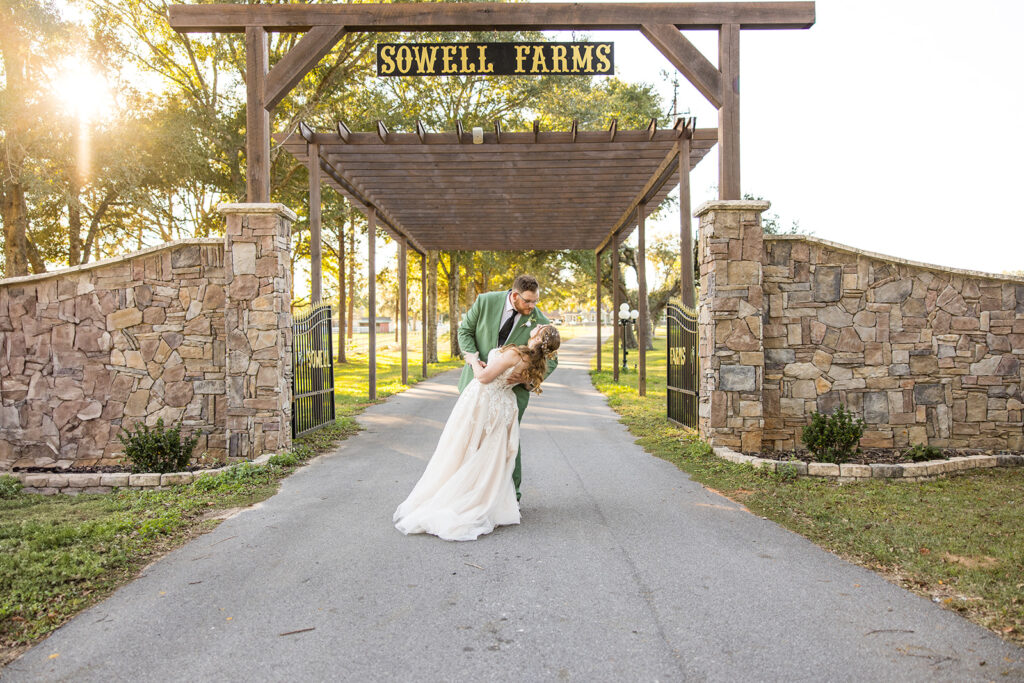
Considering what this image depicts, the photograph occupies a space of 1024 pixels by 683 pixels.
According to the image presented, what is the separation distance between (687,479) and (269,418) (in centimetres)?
467

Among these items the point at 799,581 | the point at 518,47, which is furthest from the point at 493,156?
the point at 799,581

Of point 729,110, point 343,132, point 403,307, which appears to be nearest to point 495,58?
point 343,132

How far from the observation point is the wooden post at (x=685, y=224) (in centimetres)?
973

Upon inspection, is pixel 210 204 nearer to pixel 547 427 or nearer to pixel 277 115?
pixel 277 115

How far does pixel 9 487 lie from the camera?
6.11 meters

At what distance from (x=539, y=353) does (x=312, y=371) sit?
16.5ft

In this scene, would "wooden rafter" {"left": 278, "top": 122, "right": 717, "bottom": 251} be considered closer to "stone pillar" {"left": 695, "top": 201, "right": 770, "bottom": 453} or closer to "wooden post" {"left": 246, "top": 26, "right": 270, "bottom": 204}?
"wooden post" {"left": 246, "top": 26, "right": 270, "bottom": 204}

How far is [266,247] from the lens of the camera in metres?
7.32

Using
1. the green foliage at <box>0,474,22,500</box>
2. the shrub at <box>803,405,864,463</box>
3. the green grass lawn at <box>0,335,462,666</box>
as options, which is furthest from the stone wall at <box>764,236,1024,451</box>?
the green foliage at <box>0,474,22,500</box>

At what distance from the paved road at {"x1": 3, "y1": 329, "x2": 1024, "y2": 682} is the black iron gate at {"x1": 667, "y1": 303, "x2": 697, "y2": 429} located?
373 centimetres

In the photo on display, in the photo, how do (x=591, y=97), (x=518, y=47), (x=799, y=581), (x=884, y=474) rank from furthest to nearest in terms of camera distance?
(x=591, y=97)
(x=518, y=47)
(x=884, y=474)
(x=799, y=581)

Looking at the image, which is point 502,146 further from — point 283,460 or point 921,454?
point 921,454

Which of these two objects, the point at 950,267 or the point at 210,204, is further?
the point at 210,204

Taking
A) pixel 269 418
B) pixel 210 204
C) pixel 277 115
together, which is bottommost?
pixel 269 418
